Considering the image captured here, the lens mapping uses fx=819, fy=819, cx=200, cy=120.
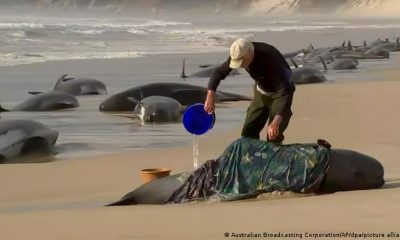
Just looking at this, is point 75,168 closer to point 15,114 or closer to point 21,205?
point 21,205

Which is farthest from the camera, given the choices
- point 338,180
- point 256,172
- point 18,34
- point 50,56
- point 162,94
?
point 18,34

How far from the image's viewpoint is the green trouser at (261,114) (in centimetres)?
638

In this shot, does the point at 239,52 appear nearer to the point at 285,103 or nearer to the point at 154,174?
the point at 285,103

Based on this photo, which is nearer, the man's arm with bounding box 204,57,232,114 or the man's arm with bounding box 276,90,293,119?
the man's arm with bounding box 204,57,232,114

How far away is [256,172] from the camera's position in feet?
20.3

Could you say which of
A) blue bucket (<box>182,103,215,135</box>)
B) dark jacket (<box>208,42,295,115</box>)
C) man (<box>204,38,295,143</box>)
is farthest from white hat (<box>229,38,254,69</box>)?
blue bucket (<box>182,103,215,135</box>)

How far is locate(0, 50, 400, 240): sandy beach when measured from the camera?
454cm

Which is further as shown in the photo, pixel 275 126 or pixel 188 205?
pixel 275 126

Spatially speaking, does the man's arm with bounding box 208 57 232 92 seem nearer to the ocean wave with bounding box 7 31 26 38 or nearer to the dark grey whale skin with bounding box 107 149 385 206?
the dark grey whale skin with bounding box 107 149 385 206

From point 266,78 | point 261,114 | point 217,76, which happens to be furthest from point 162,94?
point 217,76

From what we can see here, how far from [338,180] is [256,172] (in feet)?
2.01

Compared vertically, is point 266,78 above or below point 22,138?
above

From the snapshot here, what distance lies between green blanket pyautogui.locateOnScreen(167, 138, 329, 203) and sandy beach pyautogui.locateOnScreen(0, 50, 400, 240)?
0.20 meters

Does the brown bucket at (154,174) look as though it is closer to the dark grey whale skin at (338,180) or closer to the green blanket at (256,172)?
the dark grey whale skin at (338,180)
